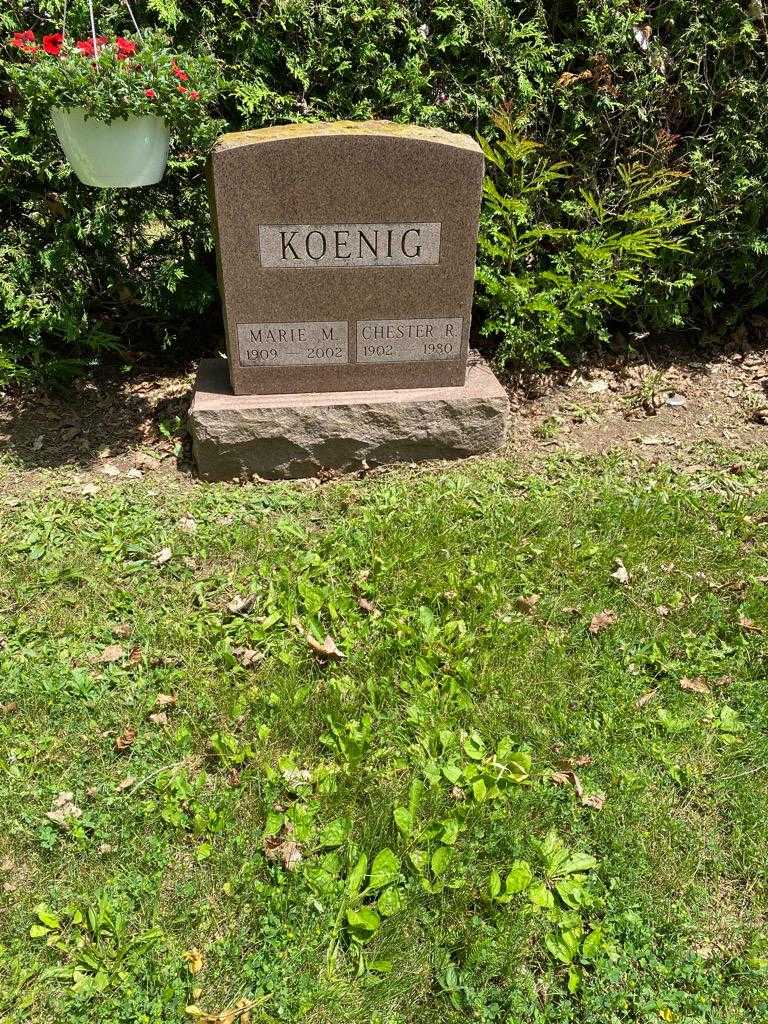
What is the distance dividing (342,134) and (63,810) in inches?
108

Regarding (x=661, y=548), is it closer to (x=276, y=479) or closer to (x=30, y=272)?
(x=276, y=479)

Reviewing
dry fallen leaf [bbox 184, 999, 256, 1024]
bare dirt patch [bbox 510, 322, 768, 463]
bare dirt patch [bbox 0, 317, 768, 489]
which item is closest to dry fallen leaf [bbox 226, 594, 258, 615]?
bare dirt patch [bbox 0, 317, 768, 489]

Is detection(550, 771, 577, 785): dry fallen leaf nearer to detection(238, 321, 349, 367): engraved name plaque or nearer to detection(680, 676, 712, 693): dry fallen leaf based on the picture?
detection(680, 676, 712, 693): dry fallen leaf

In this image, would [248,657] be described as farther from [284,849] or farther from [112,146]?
[112,146]

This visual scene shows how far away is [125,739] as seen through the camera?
8.73ft

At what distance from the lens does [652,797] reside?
2562 millimetres

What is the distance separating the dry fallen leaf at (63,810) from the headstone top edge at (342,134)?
2.50 m

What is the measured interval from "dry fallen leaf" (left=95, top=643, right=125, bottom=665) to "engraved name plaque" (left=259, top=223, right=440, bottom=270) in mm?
1771

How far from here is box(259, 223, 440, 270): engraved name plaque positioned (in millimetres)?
3613

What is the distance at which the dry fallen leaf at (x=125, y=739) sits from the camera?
2643 millimetres

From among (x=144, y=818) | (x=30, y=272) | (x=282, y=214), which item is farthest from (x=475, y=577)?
(x=30, y=272)

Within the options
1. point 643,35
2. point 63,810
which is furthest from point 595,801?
point 643,35

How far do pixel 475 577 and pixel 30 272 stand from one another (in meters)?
2.75

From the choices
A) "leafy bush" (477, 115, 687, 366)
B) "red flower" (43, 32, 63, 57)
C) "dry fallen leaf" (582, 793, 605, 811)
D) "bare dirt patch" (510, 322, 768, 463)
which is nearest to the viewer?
"dry fallen leaf" (582, 793, 605, 811)
